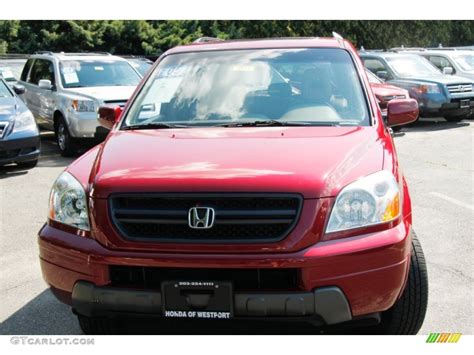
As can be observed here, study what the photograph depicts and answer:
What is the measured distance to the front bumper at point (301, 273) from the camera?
302 cm

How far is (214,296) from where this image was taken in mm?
3074

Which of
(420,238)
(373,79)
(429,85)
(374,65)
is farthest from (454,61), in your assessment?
(420,238)

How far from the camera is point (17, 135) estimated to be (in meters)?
9.34

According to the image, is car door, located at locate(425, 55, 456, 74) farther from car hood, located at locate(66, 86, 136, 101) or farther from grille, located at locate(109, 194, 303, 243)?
grille, located at locate(109, 194, 303, 243)

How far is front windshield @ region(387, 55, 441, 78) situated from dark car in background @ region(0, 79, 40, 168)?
30.1 feet

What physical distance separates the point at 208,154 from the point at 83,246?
0.79 m

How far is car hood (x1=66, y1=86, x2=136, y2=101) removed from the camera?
35.3 ft

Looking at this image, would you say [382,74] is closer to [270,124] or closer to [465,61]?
Result: [465,61]

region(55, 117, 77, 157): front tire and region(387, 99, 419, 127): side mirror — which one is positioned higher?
region(387, 99, 419, 127): side mirror

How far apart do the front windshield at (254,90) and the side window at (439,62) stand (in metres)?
13.8

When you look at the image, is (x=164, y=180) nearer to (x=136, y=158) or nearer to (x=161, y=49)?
(x=136, y=158)

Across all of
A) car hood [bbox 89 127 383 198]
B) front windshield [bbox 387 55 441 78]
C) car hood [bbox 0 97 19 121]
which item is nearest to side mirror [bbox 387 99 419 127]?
car hood [bbox 89 127 383 198]

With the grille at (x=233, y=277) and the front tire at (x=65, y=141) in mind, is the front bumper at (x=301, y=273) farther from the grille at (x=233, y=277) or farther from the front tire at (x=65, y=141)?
the front tire at (x=65, y=141)
